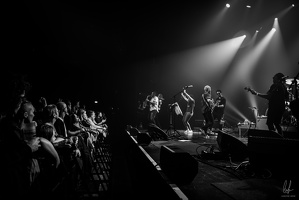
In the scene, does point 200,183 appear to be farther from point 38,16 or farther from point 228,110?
point 228,110

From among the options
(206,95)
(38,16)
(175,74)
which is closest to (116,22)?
(38,16)

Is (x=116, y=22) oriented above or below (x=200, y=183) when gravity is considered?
above

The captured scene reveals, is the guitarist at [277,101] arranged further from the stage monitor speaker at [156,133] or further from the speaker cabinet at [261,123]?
the speaker cabinet at [261,123]

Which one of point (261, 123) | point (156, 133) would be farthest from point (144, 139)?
point (261, 123)

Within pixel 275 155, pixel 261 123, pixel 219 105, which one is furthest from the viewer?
pixel 219 105

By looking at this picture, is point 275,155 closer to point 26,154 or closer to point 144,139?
point 26,154

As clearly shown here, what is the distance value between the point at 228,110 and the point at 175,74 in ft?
14.0

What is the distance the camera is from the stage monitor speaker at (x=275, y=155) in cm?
216

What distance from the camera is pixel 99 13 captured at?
9555 millimetres

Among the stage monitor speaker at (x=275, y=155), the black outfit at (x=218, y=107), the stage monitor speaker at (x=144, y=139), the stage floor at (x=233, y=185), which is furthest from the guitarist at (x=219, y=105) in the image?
the stage monitor speaker at (x=275, y=155)

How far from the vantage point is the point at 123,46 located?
12.7 m

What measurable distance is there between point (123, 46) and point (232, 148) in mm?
10991

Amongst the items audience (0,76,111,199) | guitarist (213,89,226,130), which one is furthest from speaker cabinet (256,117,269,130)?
audience (0,76,111,199)

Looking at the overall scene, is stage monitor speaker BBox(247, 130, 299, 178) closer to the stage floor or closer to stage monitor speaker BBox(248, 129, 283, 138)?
the stage floor
